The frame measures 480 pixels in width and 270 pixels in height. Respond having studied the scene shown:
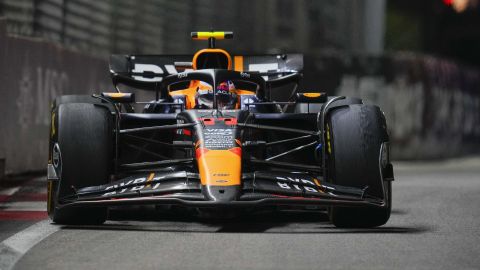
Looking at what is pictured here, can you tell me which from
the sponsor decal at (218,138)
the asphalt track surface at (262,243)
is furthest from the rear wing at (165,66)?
the sponsor decal at (218,138)

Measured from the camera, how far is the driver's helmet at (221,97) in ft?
37.4

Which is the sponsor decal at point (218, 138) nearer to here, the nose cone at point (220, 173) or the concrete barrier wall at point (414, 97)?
the nose cone at point (220, 173)

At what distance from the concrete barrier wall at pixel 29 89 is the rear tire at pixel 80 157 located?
562 cm

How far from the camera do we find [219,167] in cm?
949

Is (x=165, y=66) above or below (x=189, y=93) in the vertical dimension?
above

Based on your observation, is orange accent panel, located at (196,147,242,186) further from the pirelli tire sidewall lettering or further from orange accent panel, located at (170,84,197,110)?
orange accent panel, located at (170,84,197,110)

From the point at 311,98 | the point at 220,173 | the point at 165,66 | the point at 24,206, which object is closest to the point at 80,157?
the point at 220,173

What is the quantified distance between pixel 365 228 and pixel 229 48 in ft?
49.0

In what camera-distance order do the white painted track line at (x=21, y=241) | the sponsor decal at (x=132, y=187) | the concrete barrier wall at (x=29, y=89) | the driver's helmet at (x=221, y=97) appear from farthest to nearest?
the concrete barrier wall at (x=29, y=89) → the driver's helmet at (x=221, y=97) → the sponsor decal at (x=132, y=187) → the white painted track line at (x=21, y=241)

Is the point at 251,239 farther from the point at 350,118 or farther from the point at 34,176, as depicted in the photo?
the point at 34,176

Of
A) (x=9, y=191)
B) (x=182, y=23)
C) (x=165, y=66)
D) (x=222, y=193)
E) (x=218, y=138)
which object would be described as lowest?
(x=9, y=191)

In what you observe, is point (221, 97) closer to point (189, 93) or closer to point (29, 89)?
point (189, 93)

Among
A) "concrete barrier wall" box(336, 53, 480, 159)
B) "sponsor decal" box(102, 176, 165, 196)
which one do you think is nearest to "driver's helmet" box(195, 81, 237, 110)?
"sponsor decal" box(102, 176, 165, 196)

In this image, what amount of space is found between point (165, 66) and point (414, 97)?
42.2 ft
